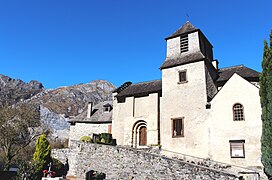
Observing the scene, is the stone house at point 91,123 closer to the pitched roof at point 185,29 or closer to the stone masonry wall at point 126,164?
the stone masonry wall at point 126,164

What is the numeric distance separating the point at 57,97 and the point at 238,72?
64.9 m

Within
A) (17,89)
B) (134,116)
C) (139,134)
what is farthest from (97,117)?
(17,89)

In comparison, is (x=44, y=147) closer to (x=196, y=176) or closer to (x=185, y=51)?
(x=196, y=176)

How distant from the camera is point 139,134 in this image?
25.4 metres

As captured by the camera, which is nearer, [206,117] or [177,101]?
[206,117]

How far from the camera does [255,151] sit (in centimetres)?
1734

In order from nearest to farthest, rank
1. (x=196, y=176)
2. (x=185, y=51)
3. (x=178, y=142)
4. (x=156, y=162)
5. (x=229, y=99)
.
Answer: (x=196, y=176)
(x=156, y=162)
(x=229, y=99)
(x=178, y=142)
(x=185, y=51)

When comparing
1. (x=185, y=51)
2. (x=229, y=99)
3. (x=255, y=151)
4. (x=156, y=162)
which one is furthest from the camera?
(x=185, y=51)

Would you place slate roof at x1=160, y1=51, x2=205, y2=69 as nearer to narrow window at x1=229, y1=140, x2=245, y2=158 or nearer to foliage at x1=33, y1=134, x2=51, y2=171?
narrow window at x1=229, y1=140, x2=245, y2=158

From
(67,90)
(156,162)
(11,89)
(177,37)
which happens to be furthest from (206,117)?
(11,89)

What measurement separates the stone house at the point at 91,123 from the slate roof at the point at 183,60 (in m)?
10.8

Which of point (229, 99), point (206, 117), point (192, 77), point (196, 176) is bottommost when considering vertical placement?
point (196, 176)

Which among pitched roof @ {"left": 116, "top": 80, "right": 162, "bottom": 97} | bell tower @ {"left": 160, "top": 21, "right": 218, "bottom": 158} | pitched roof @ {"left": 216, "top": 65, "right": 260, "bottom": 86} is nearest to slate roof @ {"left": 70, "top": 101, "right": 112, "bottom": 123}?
pitched roof @ {"left": 116, "top": 80, "right": 162, "bottom": 97}

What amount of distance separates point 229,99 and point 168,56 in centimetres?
785
